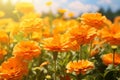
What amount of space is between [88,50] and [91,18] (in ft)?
1.38

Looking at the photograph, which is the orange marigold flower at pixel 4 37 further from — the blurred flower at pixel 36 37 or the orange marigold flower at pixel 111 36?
the orange marigold flower at pixel 111 36

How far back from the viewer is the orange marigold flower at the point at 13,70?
7.77ft

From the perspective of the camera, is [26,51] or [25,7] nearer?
[26,51]

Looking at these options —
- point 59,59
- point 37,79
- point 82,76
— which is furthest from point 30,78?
point 82,76

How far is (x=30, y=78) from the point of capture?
2.75m

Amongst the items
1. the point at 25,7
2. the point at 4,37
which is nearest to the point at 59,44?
the point at 4,37

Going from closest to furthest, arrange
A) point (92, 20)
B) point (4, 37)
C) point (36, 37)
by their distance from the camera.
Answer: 1. point (92, 20)
2. point (4, 37)
3. point (36, 37)

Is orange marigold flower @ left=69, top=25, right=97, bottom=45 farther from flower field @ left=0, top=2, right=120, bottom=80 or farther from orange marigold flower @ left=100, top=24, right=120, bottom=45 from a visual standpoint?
orange marigold flower @ left=100, top=24, right=120, bottom=45

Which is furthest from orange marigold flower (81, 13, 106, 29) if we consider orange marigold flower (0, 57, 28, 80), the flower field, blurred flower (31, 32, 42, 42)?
blurred flower (31, 32, 42, 42)

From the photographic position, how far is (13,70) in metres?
2.41

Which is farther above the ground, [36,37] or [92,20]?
[92,20]

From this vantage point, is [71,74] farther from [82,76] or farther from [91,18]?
[91,18]

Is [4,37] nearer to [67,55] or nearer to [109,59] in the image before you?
[67,55]

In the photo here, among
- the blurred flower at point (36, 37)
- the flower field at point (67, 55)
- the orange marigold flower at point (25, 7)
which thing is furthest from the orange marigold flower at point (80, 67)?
the orange marigold flower at point (25, 7)
